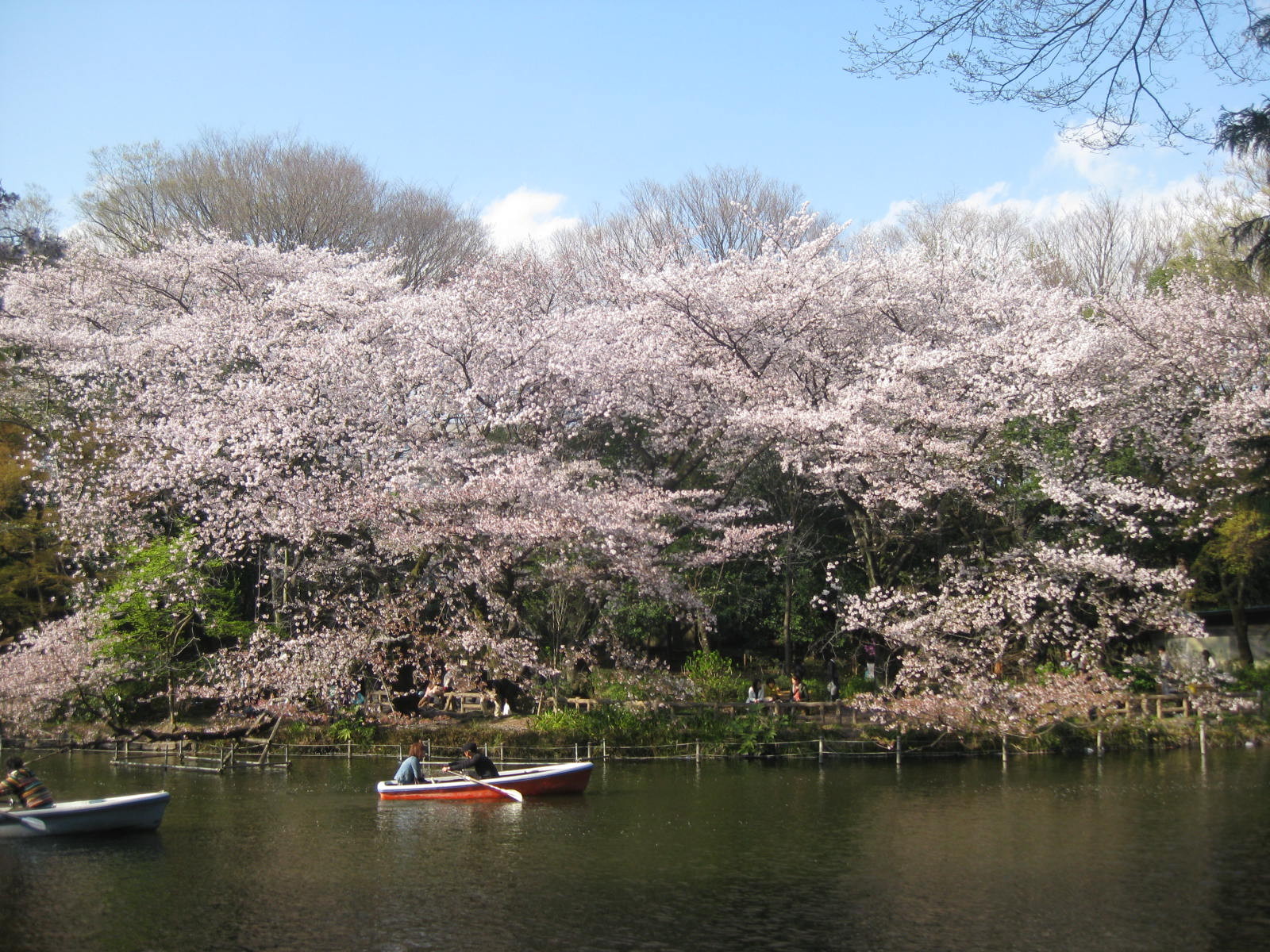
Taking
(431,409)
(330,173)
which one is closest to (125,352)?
(431,409)

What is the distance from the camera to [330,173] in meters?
34.1

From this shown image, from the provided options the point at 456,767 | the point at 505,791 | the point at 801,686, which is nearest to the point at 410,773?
the point at 456,767

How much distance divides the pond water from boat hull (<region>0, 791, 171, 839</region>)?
0.18m

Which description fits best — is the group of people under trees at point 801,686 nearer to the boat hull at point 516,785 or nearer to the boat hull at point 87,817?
the boat hull at point 516,785

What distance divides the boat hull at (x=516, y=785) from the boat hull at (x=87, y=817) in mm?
3232

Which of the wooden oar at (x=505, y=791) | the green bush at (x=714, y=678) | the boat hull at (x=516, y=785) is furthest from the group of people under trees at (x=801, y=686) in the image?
the wooden oar at (x=505, y=791)

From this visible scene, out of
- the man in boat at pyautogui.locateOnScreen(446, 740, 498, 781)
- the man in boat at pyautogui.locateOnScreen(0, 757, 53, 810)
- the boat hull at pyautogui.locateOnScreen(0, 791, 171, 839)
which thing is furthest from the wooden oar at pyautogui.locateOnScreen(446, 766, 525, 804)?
the man in boat at pyautogui.locateOnScreen(0, 757, 53, 810)

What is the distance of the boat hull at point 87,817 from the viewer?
11945mm

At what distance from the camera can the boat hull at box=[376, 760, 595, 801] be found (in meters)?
14.8

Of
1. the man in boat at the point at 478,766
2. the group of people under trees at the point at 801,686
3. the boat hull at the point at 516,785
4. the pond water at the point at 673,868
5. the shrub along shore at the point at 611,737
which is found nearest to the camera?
the pond water at the point at 673,868

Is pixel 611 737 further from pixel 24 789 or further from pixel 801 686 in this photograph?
pixel 24 789

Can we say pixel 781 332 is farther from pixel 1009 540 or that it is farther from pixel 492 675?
pixel 492 675

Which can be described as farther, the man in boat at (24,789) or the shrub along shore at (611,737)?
the shrub along shore at (611,737)

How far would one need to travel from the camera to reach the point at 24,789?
A: 12070mm
